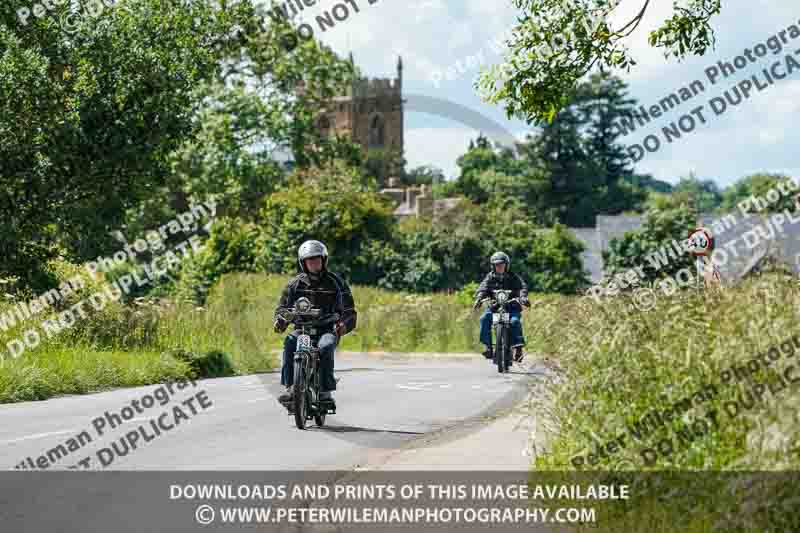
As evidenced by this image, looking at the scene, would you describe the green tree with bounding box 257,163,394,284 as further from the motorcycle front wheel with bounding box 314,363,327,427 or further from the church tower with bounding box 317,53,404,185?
the church tower with bounding box 317,53,404,185

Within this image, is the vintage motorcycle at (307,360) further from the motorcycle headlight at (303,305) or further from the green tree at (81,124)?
the green tree at (81,124)

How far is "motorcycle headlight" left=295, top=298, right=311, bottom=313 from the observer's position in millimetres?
13742

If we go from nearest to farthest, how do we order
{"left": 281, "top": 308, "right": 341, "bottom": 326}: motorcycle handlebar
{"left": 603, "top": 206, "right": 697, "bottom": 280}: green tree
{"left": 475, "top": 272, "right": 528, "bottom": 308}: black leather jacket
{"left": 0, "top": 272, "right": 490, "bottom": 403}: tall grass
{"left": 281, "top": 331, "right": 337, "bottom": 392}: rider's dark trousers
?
1. {"left": 281, "top": 331, "right": 337, "bottom": 392}: rider's dark trousers
2. {"left": 281, "top": 308, "right": 341, "bottom": 326}: motorcycle handlebar
3. {"left": 0, "top": 272, "right": 490, "bottom": 403}: tall grass
4. {"left": 475, "top": 272, "right": 528, "bottom": 308}: black leather jacket
5. {"left": 603, "top": 206, "right": 697, "bottom": 280}: green tree

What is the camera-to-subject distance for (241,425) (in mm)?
14586

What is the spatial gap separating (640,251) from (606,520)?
56145 mm

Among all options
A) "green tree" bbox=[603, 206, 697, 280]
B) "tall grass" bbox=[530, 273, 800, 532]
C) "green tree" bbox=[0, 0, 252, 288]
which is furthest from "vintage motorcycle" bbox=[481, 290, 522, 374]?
"green tree" bbox=[603, 206, 697, 280]

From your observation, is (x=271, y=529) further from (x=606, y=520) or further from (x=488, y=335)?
(x=488, y=335)

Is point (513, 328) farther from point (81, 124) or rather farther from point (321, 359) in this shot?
point (321, 359)

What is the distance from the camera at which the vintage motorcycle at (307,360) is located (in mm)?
13484

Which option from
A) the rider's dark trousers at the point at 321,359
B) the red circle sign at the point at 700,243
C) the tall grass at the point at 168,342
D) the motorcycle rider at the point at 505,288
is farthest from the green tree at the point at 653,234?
the rider's dark trousers at the point at 321,359

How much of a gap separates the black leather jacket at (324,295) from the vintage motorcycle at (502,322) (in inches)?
336

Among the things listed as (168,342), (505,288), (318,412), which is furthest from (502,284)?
(318,412)

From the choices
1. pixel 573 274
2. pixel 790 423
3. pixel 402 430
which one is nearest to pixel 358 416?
pixel 402 430

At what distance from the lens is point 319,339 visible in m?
13.9
